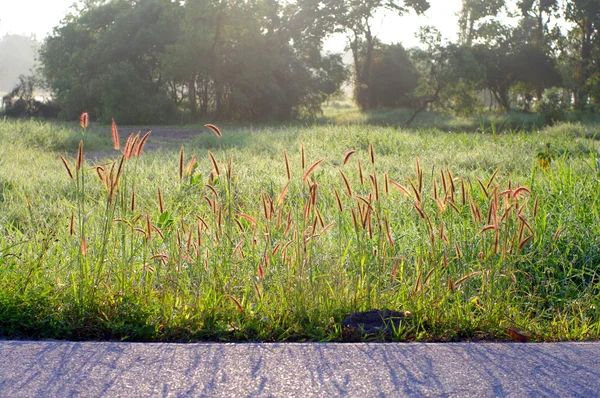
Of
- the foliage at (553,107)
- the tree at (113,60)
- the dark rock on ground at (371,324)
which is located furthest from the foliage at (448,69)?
the dark rock on ground at (371,324)

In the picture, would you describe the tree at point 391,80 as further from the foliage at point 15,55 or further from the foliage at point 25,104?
the foliage at point 15,55

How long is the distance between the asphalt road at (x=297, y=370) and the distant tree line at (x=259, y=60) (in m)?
21.0

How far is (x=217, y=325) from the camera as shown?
9.01ft

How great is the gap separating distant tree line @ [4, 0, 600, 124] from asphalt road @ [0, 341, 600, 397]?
21.0m

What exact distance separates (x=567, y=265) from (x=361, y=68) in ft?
100

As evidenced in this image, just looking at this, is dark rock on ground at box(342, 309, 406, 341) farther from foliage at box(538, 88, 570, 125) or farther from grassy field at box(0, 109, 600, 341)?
foliage at box(538, 88, 570, 125)

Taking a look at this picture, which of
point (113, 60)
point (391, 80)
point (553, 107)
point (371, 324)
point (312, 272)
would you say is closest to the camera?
point (371, 324)

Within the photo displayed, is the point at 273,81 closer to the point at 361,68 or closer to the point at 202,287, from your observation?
the point at 361,68

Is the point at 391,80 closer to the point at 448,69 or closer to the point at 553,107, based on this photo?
the point at 448,69

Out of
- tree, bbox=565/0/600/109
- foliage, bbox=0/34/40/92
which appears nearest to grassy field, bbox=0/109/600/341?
tree, bbox=565/0/600/109

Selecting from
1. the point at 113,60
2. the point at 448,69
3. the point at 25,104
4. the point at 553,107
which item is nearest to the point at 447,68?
the point at 448,69

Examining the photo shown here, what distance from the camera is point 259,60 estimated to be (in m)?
24.8

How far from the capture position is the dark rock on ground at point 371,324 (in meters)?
2.69

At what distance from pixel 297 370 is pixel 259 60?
23526mm
